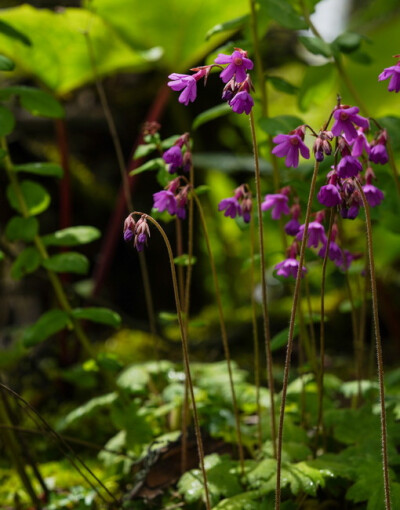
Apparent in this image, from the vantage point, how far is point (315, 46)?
1.59 metres

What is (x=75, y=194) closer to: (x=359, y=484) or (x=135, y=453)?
(x=135, y=453)

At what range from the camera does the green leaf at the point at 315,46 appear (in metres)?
1.58

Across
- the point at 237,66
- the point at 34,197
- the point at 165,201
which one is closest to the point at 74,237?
the point at 34,197

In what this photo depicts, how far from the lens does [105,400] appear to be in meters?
1.86

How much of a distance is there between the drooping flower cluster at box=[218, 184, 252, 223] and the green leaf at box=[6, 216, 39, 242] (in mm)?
606

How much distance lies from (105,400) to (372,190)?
104 centimetres

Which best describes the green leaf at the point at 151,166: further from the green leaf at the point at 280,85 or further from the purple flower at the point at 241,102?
the purple flower at the point at 241,102

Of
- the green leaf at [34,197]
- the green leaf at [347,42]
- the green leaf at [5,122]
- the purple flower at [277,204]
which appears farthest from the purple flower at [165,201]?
the green leaf at [347,42]

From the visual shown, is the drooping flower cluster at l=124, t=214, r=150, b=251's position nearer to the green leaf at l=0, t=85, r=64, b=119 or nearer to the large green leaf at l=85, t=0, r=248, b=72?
the green leaf at l=0, t=85, r=64, b=119

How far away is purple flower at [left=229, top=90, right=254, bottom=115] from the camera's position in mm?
1081

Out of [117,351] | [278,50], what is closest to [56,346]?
[117,351]

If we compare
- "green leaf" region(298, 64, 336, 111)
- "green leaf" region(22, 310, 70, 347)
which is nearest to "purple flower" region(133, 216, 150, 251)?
"green leaf" region(22, 310, 70, 347)

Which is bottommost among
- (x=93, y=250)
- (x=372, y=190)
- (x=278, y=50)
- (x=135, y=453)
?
(x=135, y=453)

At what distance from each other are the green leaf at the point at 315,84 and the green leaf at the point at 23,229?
0.94m
